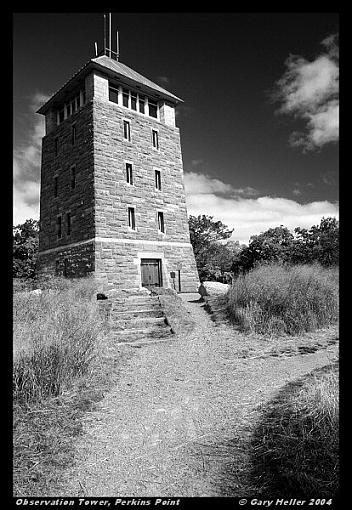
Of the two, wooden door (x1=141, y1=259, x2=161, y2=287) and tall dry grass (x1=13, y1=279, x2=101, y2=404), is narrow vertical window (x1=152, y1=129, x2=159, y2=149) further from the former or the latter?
tall dry grass (x1=13, y1=279, x2=101, y2=404)

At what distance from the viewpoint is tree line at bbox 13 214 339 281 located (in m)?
19.7

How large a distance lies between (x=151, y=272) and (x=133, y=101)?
10.9 metres

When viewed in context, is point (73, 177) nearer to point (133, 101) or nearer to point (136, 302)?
point (133, 101)

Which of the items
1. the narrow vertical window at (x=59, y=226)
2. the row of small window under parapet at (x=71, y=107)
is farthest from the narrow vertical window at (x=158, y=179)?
the narrow vertical window at (x=59, y=226)

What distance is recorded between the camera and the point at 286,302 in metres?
9.41

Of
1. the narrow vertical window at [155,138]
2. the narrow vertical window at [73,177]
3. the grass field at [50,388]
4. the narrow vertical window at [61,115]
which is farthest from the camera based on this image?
the narrow vertical window at [61,115]

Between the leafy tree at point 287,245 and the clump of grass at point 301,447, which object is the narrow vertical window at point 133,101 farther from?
the clump of grass at point 301,447

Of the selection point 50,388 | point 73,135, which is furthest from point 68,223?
point 50,388

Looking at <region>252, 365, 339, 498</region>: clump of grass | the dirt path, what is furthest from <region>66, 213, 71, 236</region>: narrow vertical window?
<region>252, 365, 339, 498</region>: clump of grass

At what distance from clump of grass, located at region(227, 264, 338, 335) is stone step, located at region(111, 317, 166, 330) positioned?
235cm

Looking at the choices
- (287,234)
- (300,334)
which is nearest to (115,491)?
(300,334)

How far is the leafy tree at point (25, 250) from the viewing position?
1078 inches

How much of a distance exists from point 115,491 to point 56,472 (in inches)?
22.7

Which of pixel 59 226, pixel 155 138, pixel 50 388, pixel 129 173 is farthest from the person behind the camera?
pixel 155 138
